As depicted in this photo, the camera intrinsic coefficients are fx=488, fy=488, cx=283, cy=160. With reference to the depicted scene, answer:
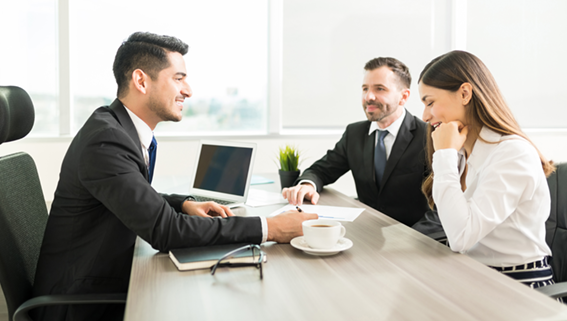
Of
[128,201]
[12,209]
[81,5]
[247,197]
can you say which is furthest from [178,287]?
[81,5]

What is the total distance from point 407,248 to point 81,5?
3.65 meters

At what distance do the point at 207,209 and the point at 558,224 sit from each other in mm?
1225

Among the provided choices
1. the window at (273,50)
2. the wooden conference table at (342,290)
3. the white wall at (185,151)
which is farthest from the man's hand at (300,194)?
the window at (273,50)

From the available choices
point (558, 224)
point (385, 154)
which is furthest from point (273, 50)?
point (558, 224)

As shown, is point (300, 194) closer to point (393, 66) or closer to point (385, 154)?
point (385, 154)

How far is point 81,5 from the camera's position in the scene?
4.02 meters

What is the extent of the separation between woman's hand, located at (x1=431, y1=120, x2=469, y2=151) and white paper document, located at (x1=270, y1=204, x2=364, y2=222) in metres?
0.41

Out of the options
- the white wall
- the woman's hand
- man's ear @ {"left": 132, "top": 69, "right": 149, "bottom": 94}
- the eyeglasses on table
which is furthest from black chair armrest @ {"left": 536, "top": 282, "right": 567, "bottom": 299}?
the white wall

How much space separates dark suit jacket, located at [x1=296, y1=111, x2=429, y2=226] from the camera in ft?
7.79

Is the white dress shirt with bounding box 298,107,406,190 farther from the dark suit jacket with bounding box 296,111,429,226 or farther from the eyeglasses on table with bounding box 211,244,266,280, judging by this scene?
the eyeglasses on table with bounding box 211,244,266,280

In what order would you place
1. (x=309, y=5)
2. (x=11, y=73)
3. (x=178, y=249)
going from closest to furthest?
(x=178, y=249) < (x=11, y=73) < (x=309, y=5)

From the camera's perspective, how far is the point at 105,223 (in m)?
1.47

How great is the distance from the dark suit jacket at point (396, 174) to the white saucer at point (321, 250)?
2.88ft

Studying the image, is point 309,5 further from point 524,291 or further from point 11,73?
point 524,291
